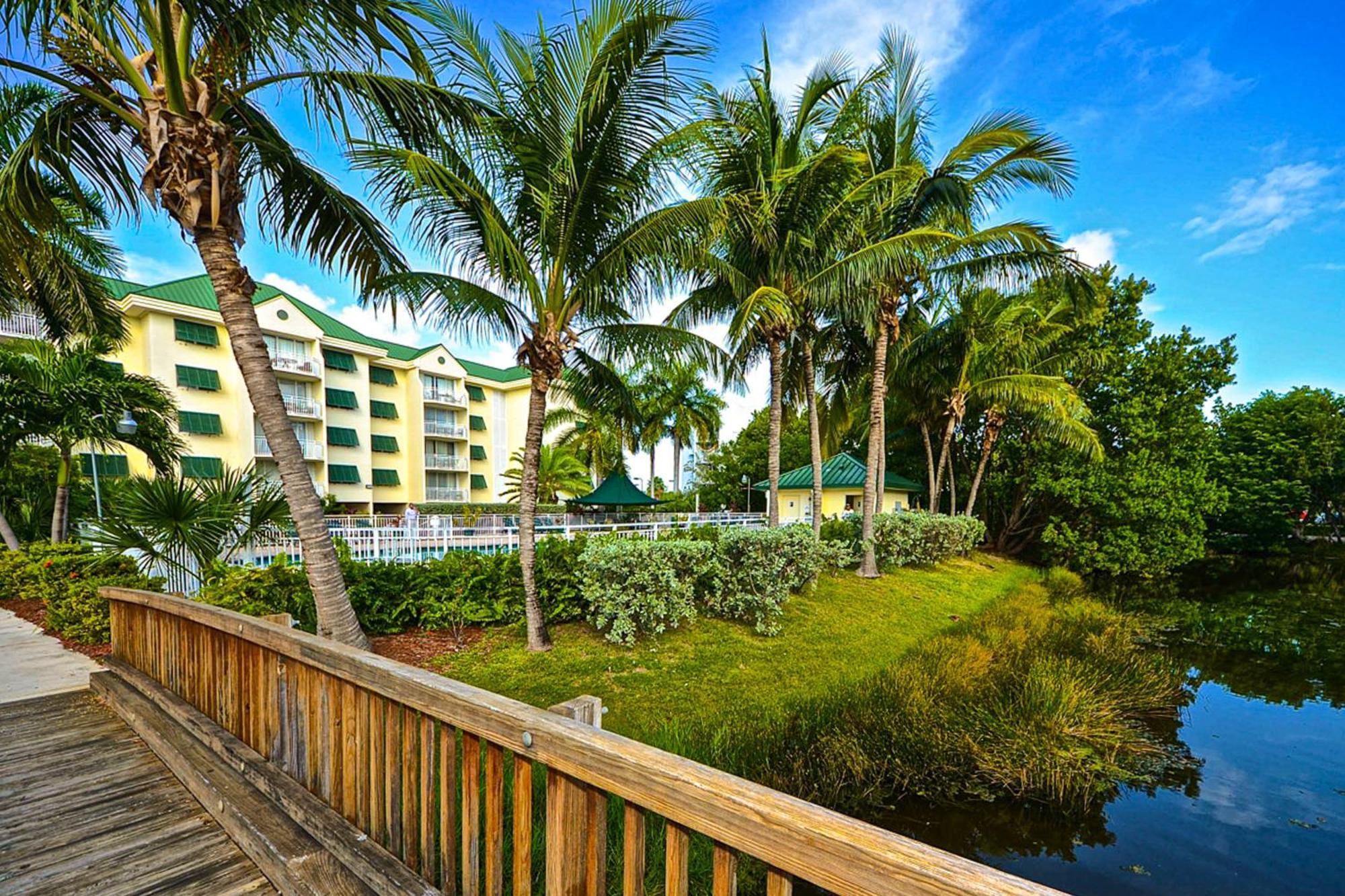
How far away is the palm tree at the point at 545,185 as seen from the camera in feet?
18.7

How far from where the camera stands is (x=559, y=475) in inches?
1174

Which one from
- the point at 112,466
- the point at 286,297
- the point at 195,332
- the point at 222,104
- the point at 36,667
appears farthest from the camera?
the point at 286,297

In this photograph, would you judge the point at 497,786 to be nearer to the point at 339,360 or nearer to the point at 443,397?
the point at 339,360

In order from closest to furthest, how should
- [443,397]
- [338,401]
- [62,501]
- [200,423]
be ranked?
[62,501]
[200,423]
[338,401]
[443,397]

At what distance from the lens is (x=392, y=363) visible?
29.4m

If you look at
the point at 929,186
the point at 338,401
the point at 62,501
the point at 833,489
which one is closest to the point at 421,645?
the point at 62,501

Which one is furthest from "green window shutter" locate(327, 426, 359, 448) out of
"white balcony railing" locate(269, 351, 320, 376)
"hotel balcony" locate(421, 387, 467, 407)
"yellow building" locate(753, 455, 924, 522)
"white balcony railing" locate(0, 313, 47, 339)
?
"yellow building" locate(753, 455, 924, 522)

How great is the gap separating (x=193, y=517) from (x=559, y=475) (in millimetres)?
23744

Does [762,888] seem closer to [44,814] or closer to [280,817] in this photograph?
[280,817]

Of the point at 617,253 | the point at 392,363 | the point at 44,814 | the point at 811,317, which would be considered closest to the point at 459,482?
the point at 392,363

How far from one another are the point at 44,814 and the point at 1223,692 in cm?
1345

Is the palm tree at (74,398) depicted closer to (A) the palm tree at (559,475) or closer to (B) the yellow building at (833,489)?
(B) the yellow building at (833,489)

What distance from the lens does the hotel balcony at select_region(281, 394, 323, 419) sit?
963 inches

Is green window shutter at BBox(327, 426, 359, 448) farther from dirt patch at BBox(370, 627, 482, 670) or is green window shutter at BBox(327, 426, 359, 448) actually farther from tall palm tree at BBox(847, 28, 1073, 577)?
tall palm tree at BBox(847, 28, 1073, 577)
